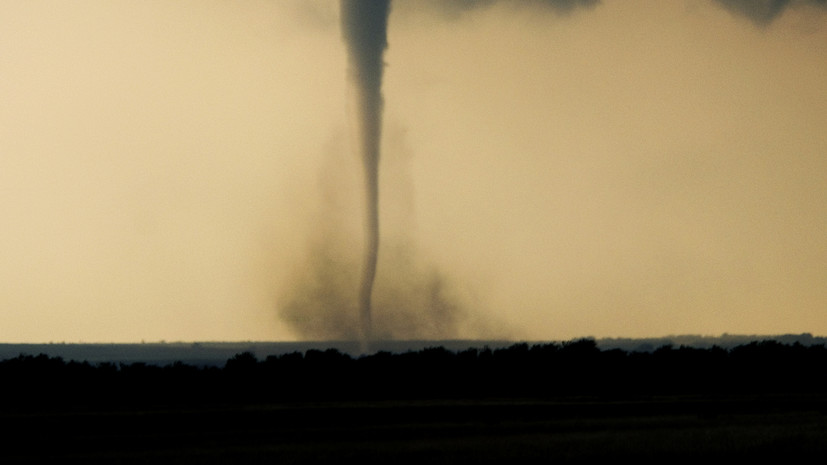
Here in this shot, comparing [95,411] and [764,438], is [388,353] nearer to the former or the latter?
[95,411]

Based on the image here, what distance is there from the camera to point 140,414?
6800 centimetres

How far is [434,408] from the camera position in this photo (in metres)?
73.2

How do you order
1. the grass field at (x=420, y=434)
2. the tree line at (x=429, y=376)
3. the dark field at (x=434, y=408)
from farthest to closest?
the tree line at (x=429, y=376) → the dark field at (x=434, y=408) → the grass field at (x=420, y=434)

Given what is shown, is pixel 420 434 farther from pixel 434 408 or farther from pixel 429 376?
pixel 429 376

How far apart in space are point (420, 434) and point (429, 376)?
149ft

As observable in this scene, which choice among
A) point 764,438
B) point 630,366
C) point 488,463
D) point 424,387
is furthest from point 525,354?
point 488,463

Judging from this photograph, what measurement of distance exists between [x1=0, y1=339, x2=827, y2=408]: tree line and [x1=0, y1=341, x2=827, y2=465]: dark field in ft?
0.75

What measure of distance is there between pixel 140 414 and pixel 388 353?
4024 cm

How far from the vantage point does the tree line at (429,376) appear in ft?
279

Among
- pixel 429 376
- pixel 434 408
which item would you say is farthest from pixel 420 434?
pixel 429 376

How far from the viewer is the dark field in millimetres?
45875

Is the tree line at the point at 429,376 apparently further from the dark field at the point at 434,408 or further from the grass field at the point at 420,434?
the grass field at the point at 420,434

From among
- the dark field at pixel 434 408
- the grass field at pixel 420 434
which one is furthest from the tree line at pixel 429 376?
the grass field at pixel 420 434

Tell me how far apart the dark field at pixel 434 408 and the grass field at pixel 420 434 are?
0.12 m
